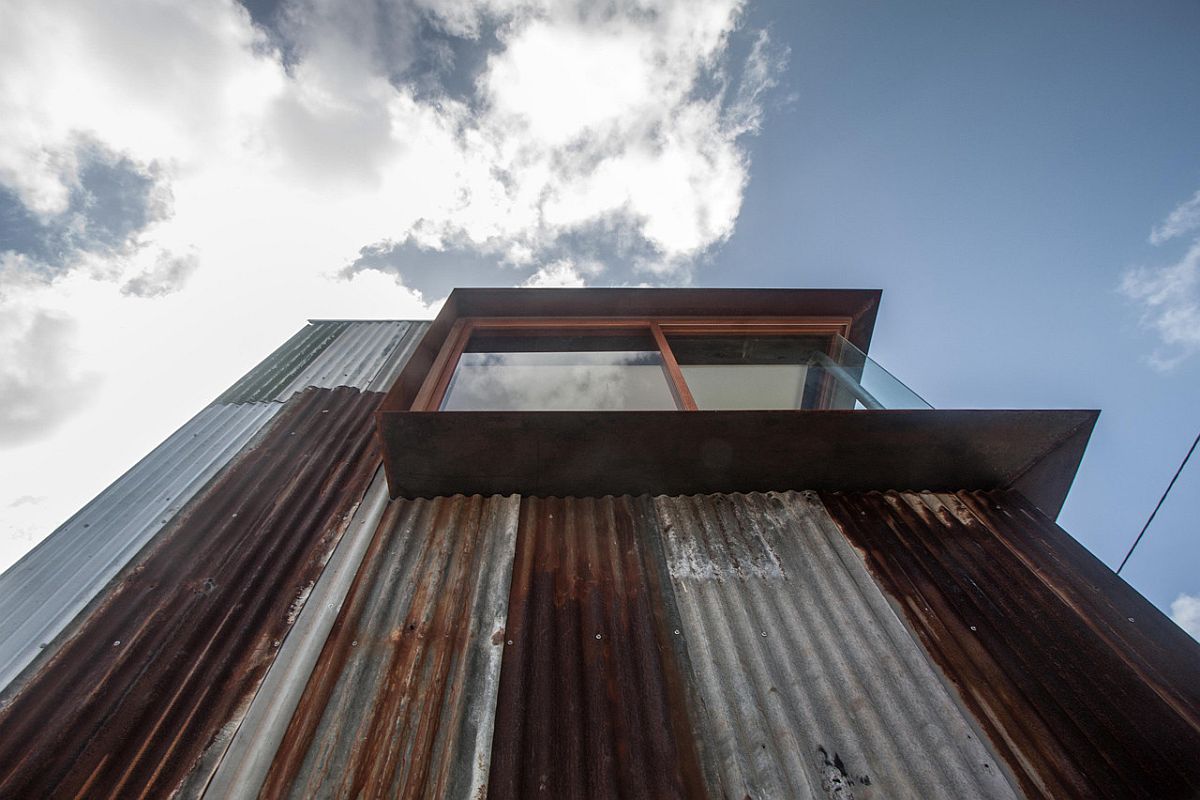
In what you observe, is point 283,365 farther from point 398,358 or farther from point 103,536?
point 103,536

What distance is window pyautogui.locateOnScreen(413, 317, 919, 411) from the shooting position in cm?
315

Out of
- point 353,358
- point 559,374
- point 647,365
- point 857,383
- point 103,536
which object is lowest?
point 103,536

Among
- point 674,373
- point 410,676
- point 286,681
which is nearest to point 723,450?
point 674,373

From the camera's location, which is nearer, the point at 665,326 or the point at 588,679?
the point at 588,679

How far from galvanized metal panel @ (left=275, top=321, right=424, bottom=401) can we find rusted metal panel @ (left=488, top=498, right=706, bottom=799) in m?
2.83

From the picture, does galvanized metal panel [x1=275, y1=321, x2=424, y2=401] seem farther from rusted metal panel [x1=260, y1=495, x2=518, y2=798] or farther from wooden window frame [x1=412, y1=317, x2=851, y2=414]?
rusted metal panel [x1=260, y1=495, x2=518, y2=798]

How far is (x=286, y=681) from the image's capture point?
181cm

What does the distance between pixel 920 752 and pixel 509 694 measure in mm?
1609

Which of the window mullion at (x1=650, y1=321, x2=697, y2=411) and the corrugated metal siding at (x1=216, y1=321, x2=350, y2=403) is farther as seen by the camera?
the corrugated metal siding at (x1=216, y1=321, x2=350, y2=403)

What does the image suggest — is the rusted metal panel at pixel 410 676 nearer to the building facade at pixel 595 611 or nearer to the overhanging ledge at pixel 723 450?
the building facade at pixel 595 611

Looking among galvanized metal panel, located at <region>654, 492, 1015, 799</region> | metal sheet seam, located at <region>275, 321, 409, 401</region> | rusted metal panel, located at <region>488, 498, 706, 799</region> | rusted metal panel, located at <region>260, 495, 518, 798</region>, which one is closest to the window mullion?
galvanized metal panel, located at <region>654, 492, 1015, 799</region>

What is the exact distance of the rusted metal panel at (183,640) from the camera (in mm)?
1599

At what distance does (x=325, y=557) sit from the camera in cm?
237

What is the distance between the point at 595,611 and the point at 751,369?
2483 millimetres
